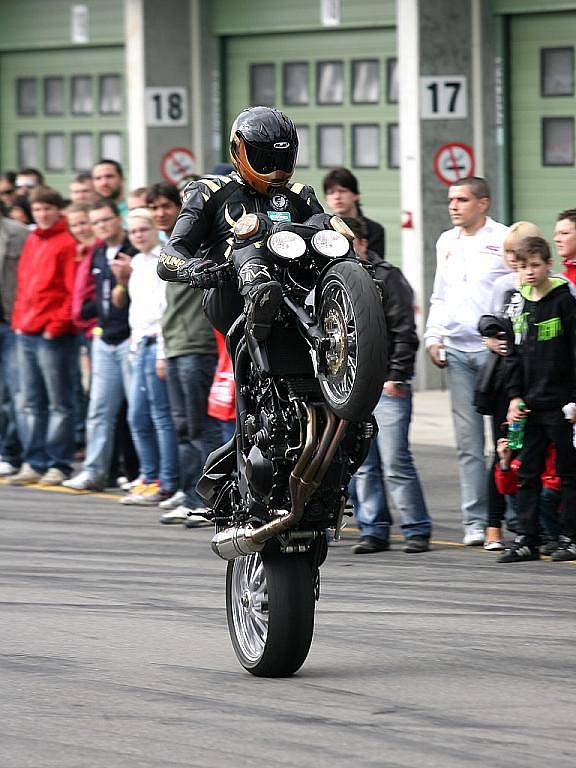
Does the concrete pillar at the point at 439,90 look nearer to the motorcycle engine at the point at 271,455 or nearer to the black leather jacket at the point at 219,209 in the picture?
the black leather jacket at the point at 219,209

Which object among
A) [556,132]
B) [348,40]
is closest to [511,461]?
[556,132]

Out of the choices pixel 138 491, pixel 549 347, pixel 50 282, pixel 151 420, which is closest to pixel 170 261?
pixel 549 347

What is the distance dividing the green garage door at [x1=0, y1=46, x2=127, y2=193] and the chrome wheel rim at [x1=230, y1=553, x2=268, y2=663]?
16814 millimetres

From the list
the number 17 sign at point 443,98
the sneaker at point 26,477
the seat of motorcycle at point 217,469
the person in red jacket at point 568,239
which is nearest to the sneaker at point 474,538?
the person in red jacket at point 568,239

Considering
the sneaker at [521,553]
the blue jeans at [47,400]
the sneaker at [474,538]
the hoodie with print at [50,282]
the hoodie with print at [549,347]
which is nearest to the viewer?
the hoodie with print at [549,347]

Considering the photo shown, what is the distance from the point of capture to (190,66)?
74.6ft

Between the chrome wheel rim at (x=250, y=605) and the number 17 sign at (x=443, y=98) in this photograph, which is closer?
the chrome wheel rim at (x=250, y=605)

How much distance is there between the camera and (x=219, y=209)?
7.78m

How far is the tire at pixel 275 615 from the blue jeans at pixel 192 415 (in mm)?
4405

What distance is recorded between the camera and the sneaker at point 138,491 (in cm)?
1270

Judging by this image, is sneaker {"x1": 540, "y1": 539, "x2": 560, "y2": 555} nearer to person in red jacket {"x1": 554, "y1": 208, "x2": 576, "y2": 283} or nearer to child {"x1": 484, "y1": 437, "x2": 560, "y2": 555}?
child {"x1": 484, "y1": 437, "x2": 560, "y2": 555}

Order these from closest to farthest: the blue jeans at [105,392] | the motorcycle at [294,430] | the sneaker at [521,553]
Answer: the motorcycle at [294,430]
the sneaker at [521,553]
the blue jeans at [105,392]

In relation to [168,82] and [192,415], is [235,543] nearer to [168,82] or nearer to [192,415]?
[192,415]

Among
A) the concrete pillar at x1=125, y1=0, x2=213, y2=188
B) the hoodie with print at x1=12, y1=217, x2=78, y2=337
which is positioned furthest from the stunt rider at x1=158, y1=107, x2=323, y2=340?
the concrete pillar at x1=125, y1=0, x2=213, y2=188
